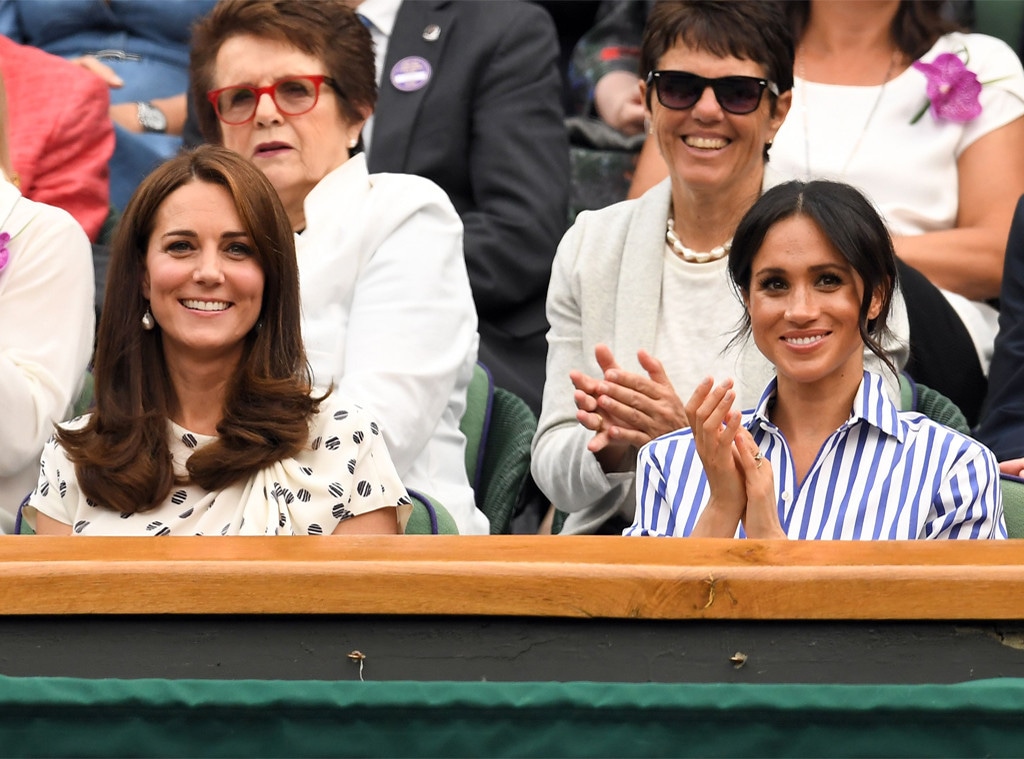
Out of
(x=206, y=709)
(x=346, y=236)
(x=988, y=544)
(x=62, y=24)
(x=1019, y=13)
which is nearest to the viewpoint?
(x=206, y=709)

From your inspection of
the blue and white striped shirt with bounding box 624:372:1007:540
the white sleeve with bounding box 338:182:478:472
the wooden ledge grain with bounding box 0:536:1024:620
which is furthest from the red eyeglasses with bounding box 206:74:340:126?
the wooden ledge grain with bounding box 0:536:1024:620

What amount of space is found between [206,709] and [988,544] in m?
0.78

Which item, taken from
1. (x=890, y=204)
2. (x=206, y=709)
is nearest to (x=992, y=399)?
(x=890, y=204)

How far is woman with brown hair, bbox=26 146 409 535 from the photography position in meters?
2.22

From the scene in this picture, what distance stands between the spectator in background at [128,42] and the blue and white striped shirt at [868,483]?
2188 millimetres

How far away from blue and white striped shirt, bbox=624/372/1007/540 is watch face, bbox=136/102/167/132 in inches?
85.2

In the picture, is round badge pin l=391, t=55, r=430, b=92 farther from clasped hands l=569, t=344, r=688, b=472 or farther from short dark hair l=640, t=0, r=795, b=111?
clasped hands l=569, t=344, r=688, b=472

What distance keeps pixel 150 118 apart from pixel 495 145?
106 cm

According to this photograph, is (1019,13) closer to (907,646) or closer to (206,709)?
(907,646)

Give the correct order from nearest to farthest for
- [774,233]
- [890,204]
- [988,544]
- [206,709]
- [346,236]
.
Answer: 1. [206,709]
2. [988,544]
3. [774,233]
4. [346,236]
5. [890,204]

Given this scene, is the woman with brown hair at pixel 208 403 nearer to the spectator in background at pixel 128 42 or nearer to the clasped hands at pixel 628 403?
the clasped hands at pixel 628 403

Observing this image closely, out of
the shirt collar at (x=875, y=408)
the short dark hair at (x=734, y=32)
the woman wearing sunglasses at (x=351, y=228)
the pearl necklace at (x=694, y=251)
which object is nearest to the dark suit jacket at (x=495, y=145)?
the woman wearing sunglasses at (x=351, y=228)

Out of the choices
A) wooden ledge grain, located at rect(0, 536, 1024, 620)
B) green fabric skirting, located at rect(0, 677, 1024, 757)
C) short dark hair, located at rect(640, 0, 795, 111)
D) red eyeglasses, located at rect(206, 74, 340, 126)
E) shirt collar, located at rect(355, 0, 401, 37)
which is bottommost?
green fabric skirting, located at rect(0, 677, 1024, 757)

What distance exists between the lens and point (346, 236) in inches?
108
